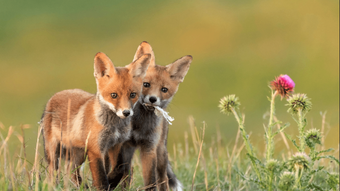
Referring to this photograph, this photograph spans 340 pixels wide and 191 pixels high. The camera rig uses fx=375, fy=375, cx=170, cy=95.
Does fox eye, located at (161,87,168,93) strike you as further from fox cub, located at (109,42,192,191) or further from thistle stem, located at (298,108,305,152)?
thistle stem, located at (298,108,305,152)

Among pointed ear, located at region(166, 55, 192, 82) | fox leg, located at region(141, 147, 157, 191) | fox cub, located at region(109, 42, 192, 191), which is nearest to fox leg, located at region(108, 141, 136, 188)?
fox cub, located at region(109, 42, 192, 191)

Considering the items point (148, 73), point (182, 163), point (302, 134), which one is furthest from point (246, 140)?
point (182, 163)

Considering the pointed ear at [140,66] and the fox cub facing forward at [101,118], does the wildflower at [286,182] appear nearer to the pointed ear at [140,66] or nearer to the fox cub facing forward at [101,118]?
the fox cub facing forward at [101,118]

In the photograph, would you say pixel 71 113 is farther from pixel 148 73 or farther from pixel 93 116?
pixel 148 73

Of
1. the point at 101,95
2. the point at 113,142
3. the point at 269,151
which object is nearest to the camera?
the point at 269,151

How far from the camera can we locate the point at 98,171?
425 centimetres

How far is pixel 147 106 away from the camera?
4.60 meters

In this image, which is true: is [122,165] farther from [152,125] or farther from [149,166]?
[152,125]

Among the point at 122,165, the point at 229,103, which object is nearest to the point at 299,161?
the point at 229,103

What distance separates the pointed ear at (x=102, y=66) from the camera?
407 cm

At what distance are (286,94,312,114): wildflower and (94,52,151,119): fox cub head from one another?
5.23 feet

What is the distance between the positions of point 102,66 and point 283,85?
196 cm

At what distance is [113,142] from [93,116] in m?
0.39

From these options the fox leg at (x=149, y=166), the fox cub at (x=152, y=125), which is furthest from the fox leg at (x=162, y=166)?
the fox leg at (x=149, y=166)
